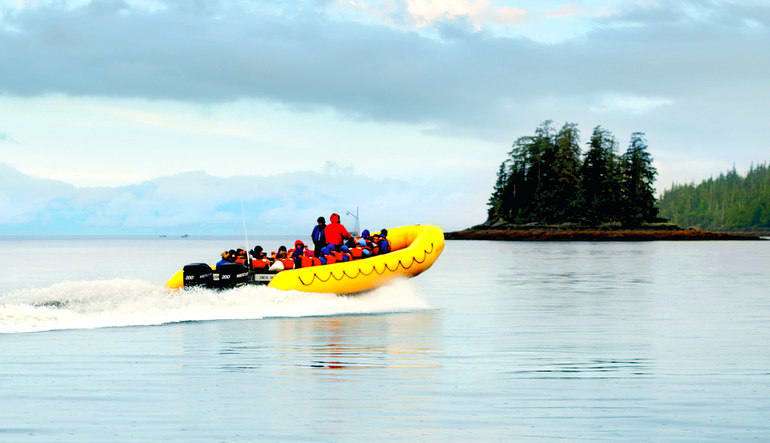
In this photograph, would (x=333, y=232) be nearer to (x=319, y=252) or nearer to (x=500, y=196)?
(x=319, y=252)

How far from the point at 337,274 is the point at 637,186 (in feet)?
328

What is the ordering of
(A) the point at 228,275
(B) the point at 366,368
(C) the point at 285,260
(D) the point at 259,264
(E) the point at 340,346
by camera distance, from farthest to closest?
1. (C) the point at 285,260
2. (D) the point at 259,264
3. (A) the point at 228,275
4. (E) the point at 340,346
5. (B) the point at 366,368

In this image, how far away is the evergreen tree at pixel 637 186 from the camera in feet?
364

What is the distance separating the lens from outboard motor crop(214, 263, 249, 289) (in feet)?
55.7

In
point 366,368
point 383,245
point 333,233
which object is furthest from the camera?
point 383,245

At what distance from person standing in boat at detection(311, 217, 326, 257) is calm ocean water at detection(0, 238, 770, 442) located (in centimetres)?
135

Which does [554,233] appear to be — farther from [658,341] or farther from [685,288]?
[658,341]

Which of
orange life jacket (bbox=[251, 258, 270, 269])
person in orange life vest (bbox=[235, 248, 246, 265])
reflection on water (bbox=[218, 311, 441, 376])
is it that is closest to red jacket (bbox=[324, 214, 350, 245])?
orange life jacket (bbox=[251, 258, 270, 269])

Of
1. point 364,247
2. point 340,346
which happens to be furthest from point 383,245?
point 340,346

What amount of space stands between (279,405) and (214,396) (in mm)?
954

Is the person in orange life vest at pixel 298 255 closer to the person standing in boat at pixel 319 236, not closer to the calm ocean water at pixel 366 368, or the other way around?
the person standing in boat at pixel 319 236

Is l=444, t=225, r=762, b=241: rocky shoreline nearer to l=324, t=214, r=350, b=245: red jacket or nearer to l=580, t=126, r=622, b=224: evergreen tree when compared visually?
l=580, t=126, r=622, b=224: evergreen tree

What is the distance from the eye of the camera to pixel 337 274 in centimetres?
1814

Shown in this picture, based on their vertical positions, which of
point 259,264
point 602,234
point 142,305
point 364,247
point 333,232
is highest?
point 333,232
